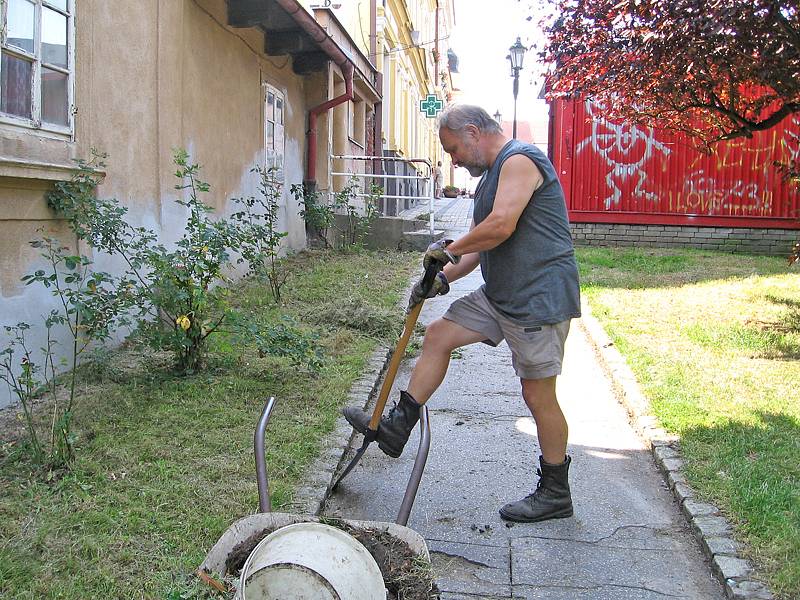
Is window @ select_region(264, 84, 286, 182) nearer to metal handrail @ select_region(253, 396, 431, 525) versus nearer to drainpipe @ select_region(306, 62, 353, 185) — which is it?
drainpipe @ select_region(306, 62, 353, 185)

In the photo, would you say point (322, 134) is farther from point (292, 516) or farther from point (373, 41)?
point (292, 516)

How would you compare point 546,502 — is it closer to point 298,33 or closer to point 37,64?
point 37,64

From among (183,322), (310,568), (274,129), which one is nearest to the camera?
(310,568)

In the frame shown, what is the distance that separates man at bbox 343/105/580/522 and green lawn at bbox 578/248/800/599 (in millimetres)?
969

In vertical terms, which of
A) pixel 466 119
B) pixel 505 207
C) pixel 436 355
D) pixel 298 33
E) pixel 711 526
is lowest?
pixel 711 526

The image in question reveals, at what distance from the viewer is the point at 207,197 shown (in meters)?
8.69

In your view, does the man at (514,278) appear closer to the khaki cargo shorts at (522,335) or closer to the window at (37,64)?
the khaki cargo shorts at (522,335)

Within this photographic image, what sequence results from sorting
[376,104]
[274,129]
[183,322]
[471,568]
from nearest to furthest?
1. [471,568]
2. [183,322]
3. [274,129]
4. [376,104]

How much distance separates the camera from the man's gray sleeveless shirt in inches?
143

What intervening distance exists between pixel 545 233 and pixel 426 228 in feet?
34.5

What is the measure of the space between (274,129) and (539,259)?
28.6 feet

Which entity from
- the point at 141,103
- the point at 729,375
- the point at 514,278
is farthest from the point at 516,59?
the point at 514,278

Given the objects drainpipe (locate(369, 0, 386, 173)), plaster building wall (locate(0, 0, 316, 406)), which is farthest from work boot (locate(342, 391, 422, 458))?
drainpipe (locate(369, 0, 386, 173))

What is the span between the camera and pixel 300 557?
7.93ft
